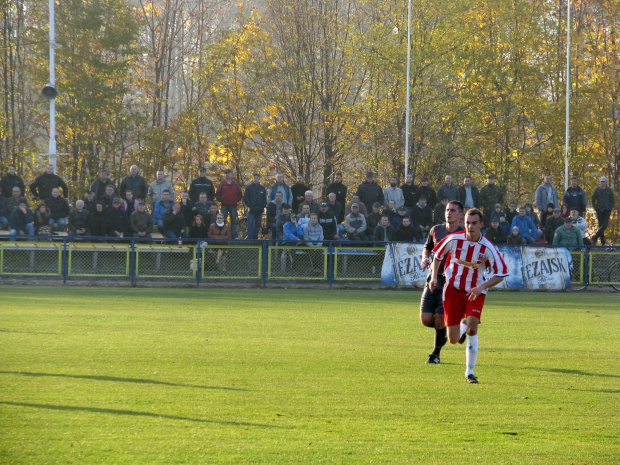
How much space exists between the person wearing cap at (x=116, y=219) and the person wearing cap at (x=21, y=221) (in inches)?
83.1

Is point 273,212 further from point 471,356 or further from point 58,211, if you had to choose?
point 471,356

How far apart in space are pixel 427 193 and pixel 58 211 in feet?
33.6

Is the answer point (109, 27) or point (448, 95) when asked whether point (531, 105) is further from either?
point (109, 27)

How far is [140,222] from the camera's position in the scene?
2431 cm

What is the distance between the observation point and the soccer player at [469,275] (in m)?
9.30

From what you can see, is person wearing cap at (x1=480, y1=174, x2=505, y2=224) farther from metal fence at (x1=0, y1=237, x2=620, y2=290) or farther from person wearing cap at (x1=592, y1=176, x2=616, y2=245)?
person wearing cap at (x1=592, y1=176, x2=616, y2=245)

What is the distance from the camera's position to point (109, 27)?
3384 centimetres

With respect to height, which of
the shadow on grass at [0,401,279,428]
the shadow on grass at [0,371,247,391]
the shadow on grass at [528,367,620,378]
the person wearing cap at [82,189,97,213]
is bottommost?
the shadow on grass at [528,367,620,378]

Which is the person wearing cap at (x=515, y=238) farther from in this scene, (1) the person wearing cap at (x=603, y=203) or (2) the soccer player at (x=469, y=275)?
(2) the soccer player at (x=469, y=275)

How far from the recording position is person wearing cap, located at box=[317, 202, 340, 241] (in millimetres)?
24281

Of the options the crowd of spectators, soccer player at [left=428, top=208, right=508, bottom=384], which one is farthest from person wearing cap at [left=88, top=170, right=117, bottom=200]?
soccer player at [left=428, top=208, right=508, bottom=384]

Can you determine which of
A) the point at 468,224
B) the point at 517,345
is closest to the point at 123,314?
the point at 517,345

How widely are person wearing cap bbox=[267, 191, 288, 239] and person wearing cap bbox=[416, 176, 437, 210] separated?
12.4 feet

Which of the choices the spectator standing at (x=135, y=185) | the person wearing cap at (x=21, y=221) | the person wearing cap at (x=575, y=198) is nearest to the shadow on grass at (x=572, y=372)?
the person wearing cap at (x=575, y=198)
